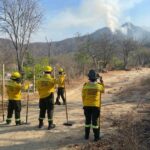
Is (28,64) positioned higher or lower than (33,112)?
higher

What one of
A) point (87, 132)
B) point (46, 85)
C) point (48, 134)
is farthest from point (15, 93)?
point (87, 132)

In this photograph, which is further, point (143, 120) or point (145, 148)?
point (143, 120)

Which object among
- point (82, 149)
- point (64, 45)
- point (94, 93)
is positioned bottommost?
point (82, 149)

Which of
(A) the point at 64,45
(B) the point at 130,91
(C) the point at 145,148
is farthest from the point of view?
(A) the point at 64,45

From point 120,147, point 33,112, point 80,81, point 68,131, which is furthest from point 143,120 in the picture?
point 80,81

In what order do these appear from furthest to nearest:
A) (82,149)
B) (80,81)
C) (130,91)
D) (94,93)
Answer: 1. (80,81)
2. (130,91)
3. (94,93)
4. (82,149)

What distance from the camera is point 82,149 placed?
32.0 feet

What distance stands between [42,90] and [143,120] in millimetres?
3600

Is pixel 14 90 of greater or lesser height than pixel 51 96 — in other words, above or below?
above

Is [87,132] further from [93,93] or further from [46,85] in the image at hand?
[46,85]

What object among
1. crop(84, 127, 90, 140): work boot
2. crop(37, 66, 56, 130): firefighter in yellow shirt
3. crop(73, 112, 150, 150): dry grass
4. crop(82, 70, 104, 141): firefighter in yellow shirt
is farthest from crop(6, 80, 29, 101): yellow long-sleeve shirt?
crop(73, 112, 150, 150): dry grass

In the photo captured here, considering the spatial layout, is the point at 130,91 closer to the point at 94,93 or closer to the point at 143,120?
the point at 143,120

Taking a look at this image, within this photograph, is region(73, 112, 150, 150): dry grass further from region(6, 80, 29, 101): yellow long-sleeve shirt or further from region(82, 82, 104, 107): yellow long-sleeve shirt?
region(6, 80, 29, 101): yellow long-sleeve shirt

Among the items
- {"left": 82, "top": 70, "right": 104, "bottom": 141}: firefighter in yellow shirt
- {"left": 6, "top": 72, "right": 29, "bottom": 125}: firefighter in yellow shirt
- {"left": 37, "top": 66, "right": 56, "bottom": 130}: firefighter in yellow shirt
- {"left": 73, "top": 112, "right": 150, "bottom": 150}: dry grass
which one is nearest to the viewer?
{"left": 73, "top": 112, "right": 150, "bottom": 150}: dry grass
